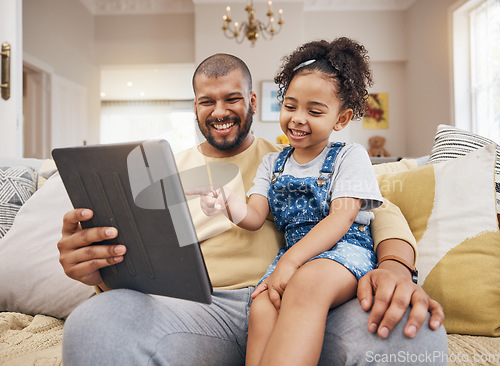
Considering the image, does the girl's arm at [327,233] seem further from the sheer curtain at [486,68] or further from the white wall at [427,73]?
the white wall at [427,73]

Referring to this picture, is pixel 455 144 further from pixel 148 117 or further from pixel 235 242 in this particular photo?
pixel 148 117

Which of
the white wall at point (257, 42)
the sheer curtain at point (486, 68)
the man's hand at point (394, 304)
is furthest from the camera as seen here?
the white wall at point (257, 42)

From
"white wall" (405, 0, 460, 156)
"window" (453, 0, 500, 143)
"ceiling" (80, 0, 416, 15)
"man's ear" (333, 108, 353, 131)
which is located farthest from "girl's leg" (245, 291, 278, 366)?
"ceiling" (80, 0, 416, 15)

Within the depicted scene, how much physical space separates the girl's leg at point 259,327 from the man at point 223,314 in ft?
0.36

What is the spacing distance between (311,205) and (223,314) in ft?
1.10

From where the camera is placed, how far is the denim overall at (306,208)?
0.93 metres

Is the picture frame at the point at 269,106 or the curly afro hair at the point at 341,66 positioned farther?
the picture frame at the point at 269,106

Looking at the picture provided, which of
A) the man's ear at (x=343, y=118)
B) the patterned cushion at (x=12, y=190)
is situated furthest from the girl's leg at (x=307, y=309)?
the patterned cushion at (x=12, y=190)

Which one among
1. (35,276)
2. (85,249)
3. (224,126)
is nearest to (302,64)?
(224,126)

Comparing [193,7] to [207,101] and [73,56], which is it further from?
[207,101]

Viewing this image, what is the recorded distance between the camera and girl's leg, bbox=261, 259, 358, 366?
653mm

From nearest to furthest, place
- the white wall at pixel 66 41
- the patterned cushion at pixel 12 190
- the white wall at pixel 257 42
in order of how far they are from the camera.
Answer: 1. the patterned cushion at pixel 12 190
2. the white wall at pixel 66 41
3. the white wall at pixel 257 42

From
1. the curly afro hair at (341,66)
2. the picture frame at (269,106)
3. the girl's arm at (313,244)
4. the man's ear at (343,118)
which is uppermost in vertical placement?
the picture frame at (269,106)

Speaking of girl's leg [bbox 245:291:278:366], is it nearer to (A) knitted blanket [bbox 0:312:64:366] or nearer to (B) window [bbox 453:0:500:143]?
(A) knitted blanket [bbox 0:312:64:366]
